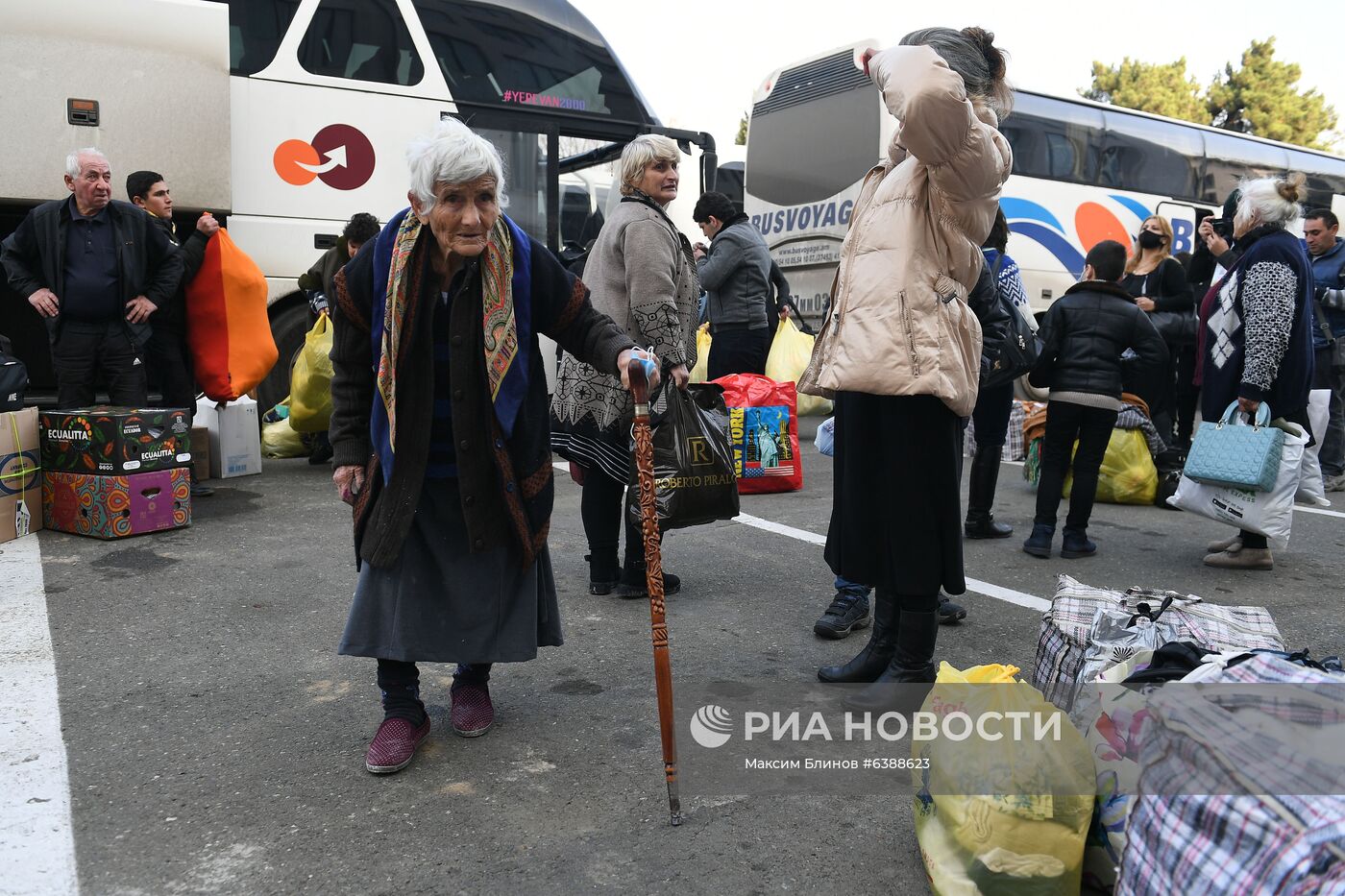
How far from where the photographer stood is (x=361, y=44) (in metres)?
8.56

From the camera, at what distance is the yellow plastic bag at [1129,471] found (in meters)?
6.86

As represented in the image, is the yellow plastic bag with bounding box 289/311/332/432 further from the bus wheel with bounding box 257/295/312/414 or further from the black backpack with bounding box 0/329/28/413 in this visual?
the black backpack with bounding box 0/329/28/413

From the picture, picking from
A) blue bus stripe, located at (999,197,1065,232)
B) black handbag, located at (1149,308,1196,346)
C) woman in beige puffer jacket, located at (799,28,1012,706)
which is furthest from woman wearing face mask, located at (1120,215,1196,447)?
woman in beige puffer jacket, located at (799,28,1012,706)

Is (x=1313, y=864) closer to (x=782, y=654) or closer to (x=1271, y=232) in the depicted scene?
(x=782, y=654)

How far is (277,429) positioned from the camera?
27.7ft

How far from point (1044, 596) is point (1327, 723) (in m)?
2.87

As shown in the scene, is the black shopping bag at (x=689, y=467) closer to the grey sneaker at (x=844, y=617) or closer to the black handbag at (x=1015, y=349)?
the grey sneaker at (x=844, y=617)

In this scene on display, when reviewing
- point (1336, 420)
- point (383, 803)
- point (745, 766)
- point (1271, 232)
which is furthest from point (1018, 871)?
point (1336, 420)

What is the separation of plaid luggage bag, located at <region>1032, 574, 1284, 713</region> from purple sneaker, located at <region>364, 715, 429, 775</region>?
5.42 feet

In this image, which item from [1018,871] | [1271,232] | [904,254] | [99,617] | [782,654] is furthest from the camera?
[1271,232]

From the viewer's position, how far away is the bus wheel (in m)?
8.60

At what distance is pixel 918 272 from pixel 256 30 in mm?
6989

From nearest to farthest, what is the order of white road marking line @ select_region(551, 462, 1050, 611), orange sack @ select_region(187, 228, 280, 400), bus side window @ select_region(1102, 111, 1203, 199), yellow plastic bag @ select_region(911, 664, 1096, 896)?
yellow plastic bag @ select_region(911, 664, 1096, 896) → white road marking line @ select_region(551, 462, 1050, 611) → orange sack @ select_region(187, 228, 280, 400) → bus side window @ select_region(1102, 111, 1203, 199)

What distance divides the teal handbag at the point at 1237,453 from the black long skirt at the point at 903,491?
2405 mm
